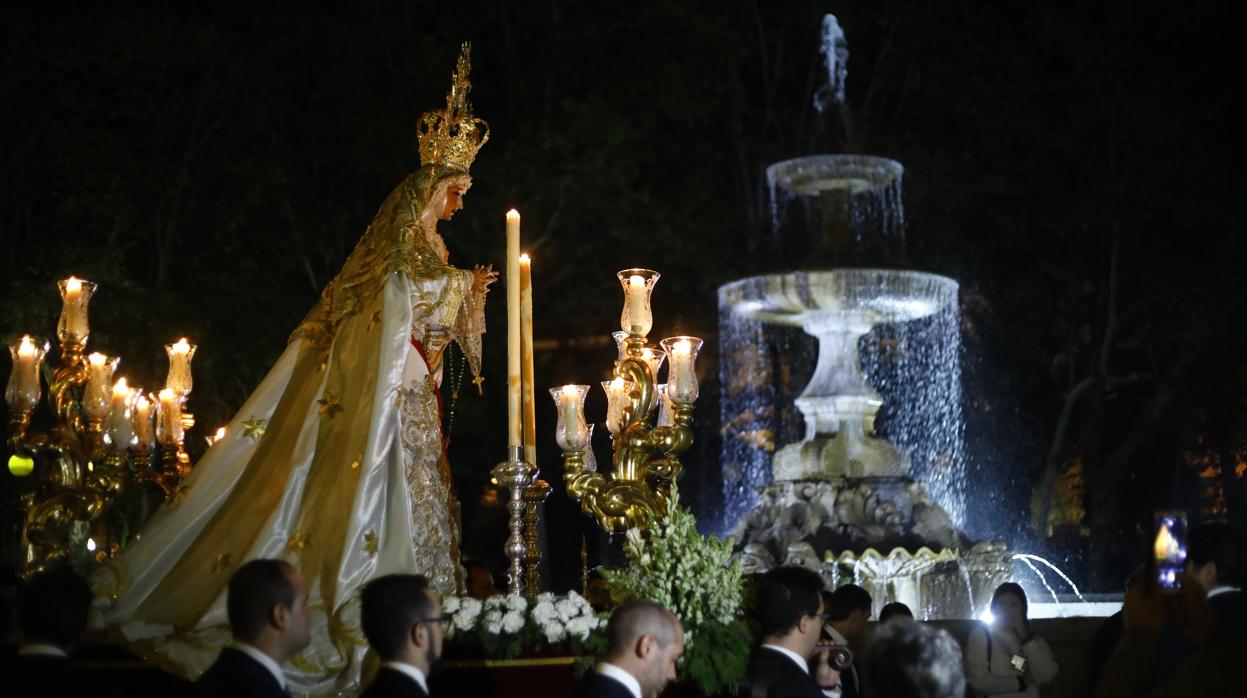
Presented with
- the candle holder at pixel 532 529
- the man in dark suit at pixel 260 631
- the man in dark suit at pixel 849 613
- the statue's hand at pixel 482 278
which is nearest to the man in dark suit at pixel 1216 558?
the man in dark suit at pixel 849 613

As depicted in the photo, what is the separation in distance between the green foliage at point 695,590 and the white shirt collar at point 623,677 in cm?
174

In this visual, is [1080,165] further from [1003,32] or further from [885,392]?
[885,392]

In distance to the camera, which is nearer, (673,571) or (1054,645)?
(673,571)

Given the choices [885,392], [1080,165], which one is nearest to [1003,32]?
[1080,165]

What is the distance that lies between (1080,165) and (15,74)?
52.5 ft

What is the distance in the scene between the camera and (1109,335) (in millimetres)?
25688

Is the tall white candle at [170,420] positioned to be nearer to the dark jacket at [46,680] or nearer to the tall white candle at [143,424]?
the tall white candle at [143,424]

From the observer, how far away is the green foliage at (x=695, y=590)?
772 cm

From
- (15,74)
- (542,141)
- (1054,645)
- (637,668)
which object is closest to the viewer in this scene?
(637,668)

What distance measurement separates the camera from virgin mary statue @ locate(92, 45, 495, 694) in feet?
28.5

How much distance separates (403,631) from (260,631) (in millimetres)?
481

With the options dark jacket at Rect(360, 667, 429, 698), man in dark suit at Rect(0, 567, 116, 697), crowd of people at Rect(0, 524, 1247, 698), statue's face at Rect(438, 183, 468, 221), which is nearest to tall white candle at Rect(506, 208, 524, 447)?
statue's face at Rect(438, 183, 468, 221)

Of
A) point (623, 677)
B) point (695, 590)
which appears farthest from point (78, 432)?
point (623, 677)

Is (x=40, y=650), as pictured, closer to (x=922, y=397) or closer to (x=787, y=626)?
(x=787, y=626)
